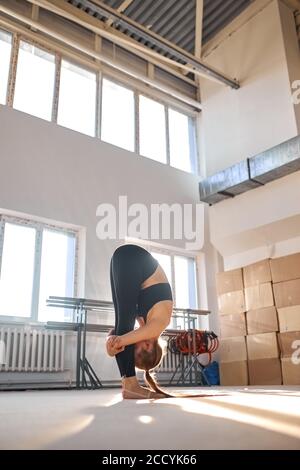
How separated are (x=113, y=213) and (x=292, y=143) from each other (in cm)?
238

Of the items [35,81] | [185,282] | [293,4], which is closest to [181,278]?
[185,282]

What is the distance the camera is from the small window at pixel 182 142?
687cm

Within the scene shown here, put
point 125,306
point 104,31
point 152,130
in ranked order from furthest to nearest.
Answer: point 152,130, point 104,31, point 125,306

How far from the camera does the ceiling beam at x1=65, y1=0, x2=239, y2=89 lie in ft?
16.1

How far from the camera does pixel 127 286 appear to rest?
1920mm

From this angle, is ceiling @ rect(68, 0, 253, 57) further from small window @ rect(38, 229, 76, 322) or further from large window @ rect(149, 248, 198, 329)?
large window @ rect(149, 248, 198, 329)

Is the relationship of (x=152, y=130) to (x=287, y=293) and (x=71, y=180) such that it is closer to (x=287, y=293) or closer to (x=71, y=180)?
(x=71, y=180)

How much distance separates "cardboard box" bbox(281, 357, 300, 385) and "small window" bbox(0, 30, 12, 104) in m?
4.55

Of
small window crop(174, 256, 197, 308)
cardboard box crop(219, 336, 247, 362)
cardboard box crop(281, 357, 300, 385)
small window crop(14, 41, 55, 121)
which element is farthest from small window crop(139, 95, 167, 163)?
cardboard box crop(281, 357, 300, 385)

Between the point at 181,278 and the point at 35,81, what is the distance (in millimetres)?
3387

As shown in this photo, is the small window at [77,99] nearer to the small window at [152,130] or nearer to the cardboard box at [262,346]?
the small window at [152,130]
